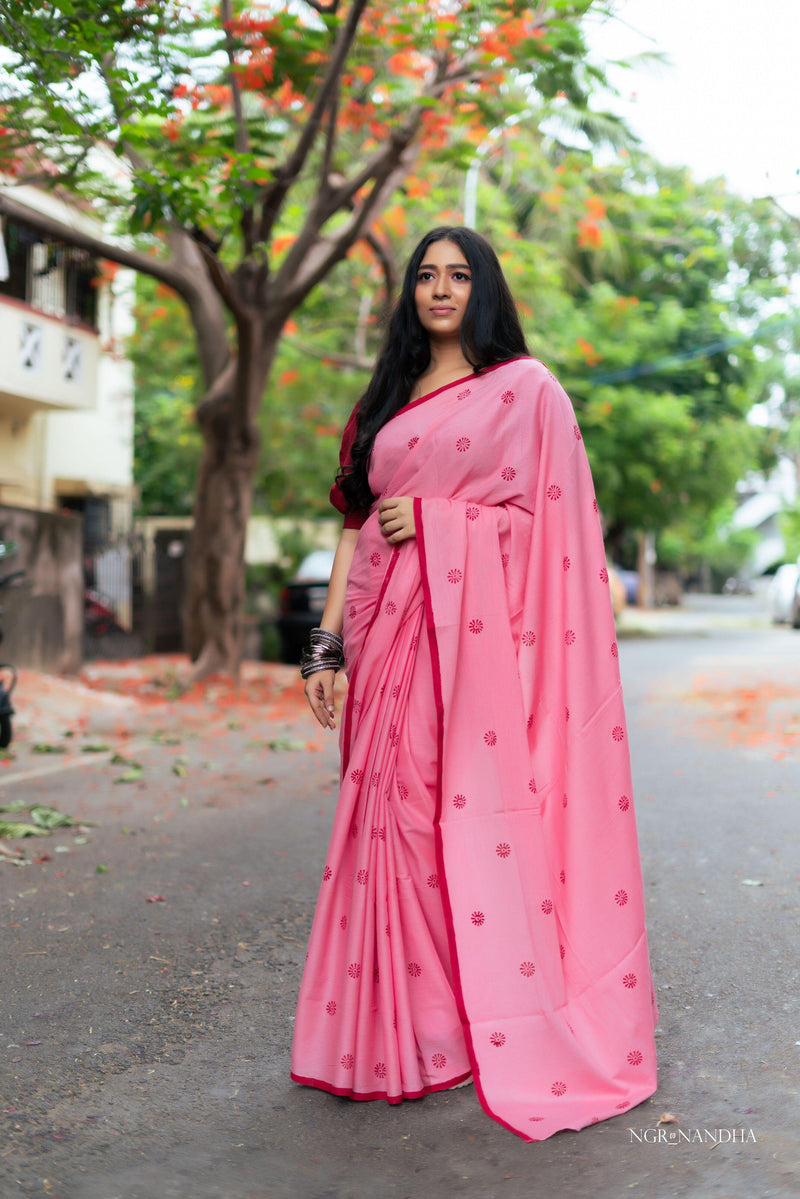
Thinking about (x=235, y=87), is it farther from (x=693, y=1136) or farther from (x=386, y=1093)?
(x=693, y=1136)

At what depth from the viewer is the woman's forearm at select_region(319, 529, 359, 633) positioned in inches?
125

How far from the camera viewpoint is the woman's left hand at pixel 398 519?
2.92 m

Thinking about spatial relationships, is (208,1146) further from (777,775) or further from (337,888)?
(777,775)

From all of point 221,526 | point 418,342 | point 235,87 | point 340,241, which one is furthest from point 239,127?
point 418,342

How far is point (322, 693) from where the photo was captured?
124 inches

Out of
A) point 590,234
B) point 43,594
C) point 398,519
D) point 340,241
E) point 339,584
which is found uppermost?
point 590,234

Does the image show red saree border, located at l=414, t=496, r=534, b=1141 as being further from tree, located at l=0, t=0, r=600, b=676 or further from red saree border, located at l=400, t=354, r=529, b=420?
tree, located at l=0, t=0, r=600, b=676

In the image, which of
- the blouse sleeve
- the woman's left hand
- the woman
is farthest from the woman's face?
the woman's left hand

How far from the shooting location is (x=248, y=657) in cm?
1819

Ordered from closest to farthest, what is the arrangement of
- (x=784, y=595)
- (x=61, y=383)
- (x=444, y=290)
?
(x=444, y=290) < (x=61, y=383) < (x=784, y=595)

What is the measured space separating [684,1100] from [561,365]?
18132 millimetres

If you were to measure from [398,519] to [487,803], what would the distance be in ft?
2.23

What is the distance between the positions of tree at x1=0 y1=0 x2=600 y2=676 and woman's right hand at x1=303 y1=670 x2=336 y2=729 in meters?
3.04

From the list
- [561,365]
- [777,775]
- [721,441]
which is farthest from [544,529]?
[721,441]
